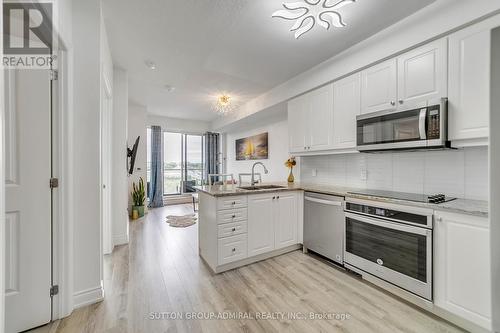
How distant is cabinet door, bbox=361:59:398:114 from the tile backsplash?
0.60 m

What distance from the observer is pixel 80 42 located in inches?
72.4

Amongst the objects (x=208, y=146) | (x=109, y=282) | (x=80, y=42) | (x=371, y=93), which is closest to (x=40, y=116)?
(x=80, y=42)

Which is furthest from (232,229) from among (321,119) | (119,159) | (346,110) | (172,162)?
(172,162)

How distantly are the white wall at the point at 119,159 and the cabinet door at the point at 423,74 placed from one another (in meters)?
3.58

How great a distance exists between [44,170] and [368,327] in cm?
273

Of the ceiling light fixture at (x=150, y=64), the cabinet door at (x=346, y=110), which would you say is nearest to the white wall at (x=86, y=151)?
the ceiling light fixture at (x=150, y=64)

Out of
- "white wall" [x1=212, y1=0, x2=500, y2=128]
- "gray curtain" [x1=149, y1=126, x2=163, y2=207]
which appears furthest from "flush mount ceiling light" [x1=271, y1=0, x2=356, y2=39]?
"gray curtain" [x1=149, y1=126, x2=163, y2=207]

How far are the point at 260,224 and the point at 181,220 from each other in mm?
2559

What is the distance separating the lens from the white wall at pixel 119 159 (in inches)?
125

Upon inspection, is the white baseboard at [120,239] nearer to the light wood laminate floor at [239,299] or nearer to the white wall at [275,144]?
the light wood laminate floor at [239,299]

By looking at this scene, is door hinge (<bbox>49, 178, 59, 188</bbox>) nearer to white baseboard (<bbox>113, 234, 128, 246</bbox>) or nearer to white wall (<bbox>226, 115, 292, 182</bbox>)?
white baseboard (<bbox>113, 234, 128, 246</bbox>)

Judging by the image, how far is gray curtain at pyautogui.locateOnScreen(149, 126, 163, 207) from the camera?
6047 mm

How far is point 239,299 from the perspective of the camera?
76.3 inches

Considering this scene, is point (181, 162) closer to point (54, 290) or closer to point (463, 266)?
point (54, 290)
